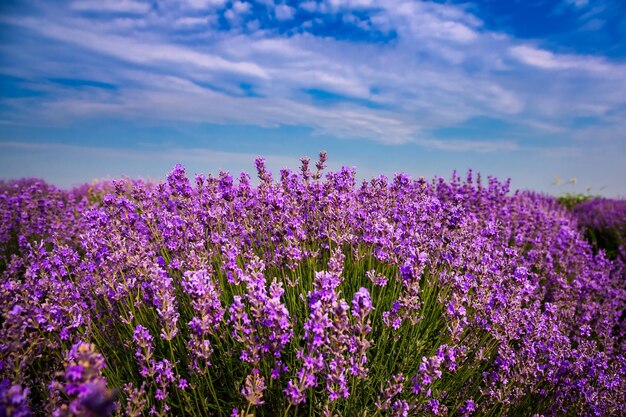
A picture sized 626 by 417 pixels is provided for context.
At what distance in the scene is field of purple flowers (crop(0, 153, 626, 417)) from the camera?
239 cm

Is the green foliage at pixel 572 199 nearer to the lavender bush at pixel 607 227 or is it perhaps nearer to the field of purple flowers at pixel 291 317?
the lavender bush at pixel 607 227

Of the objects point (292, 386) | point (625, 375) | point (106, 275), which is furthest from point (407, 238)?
point (625, 375)

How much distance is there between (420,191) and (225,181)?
2.39 m

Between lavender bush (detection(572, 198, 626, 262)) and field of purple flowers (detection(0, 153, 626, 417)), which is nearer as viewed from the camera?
field of purple flowers (detection(0, 153, 626, 417))

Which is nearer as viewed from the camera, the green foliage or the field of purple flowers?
the field of purple flowers

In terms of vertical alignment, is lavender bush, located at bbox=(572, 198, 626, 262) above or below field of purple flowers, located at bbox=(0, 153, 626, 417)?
above

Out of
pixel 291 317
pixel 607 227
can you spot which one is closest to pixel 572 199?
pixel 607 227

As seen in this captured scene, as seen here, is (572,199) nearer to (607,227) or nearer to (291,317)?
(607,227)

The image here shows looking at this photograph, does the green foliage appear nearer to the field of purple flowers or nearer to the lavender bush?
the lavender bush

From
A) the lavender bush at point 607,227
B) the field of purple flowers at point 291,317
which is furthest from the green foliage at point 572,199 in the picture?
the field of purple flowers at point 291,317

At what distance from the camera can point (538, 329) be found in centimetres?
368

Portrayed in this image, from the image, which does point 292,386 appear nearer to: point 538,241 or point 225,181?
point 225,181

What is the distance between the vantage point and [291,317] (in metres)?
2.80

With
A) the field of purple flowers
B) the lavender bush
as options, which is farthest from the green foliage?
the field of purple flowers
